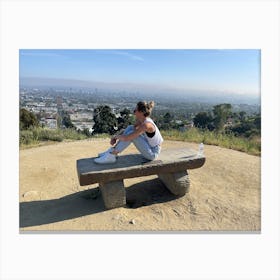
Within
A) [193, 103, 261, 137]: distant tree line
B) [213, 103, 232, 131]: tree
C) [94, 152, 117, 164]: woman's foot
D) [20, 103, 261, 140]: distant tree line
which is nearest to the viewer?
[94, 152, 117, 164]: woman's foot

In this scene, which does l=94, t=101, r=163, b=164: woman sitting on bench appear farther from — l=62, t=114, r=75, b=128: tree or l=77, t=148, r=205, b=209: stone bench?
l=62, t=114, r=75, b=128: tree

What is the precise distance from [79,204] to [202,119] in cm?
324

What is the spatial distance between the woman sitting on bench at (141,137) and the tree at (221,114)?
2128mm

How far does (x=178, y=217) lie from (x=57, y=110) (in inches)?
126

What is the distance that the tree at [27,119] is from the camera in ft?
18.4

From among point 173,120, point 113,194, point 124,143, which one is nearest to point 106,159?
point 124,143

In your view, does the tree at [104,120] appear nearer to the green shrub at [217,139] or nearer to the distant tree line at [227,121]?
the green shrub at [217,139]

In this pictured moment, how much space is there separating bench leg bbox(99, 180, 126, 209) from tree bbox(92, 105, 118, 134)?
2280 mm

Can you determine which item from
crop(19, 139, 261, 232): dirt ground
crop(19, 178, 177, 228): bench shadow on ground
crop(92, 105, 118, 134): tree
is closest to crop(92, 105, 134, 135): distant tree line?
crop(92, 105, 118, 134): tree

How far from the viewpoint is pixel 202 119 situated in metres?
5.94

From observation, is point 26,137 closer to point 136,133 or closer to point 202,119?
point 202,119

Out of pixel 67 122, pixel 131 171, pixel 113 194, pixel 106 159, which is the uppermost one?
pixel 67 122

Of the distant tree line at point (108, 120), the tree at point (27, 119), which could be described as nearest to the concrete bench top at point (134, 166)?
the distant tree line at point (108, 120)

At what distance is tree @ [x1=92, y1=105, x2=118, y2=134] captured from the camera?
18.4 ft
